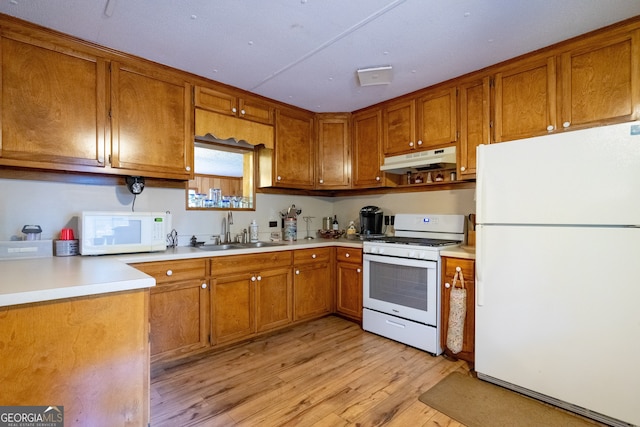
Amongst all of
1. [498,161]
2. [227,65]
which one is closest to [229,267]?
[227,65]

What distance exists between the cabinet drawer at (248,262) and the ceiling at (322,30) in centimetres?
158

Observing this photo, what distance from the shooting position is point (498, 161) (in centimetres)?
199

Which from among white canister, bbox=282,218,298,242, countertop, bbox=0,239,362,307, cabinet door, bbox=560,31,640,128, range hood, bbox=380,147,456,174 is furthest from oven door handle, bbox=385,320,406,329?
countertop, bbox=0,239,362,307

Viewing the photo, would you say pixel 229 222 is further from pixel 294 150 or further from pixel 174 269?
pixel 294 150

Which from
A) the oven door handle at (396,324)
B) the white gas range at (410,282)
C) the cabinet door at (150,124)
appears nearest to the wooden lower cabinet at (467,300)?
the white gas range at (410,282)

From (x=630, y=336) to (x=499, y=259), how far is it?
0.69m

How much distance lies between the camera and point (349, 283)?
3.20 m

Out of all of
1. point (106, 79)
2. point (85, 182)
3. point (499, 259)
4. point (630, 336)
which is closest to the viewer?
point (630, 336)

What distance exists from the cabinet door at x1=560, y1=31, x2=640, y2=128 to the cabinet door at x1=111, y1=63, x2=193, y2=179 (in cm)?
290

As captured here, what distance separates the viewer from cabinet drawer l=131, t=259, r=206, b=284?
2152mm

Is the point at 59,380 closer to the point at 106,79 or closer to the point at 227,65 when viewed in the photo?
the point at 106,79

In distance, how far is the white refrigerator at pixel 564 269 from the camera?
1.57 meters

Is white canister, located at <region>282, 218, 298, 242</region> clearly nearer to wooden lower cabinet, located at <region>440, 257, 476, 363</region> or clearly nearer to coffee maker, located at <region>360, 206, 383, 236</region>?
coffee maker, located at <region>360, 206, 383, 236</region>

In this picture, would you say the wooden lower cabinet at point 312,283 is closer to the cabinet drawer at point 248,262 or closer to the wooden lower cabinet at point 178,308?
the cabinet drawer at point 248,262
